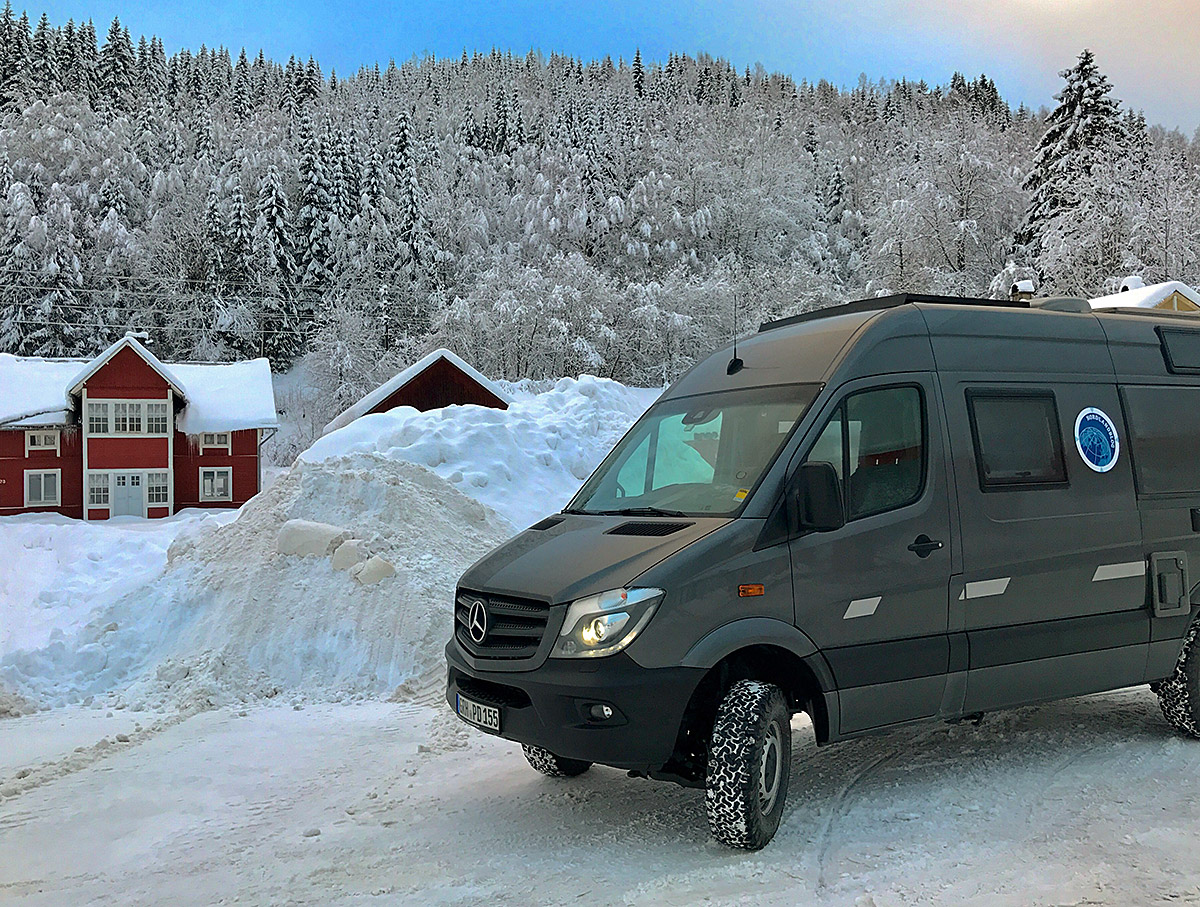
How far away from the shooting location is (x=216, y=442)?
4062 cm

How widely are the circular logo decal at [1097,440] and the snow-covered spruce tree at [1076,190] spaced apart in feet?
109

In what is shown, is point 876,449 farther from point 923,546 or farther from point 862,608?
point 862,608

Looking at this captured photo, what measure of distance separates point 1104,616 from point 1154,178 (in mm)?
39571

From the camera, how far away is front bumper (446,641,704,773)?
4.62 meters

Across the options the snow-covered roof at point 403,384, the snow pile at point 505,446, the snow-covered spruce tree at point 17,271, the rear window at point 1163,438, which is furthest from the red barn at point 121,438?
the rear window at point 1163,438

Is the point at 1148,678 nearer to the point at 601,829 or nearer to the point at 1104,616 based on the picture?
the point at 1104,616

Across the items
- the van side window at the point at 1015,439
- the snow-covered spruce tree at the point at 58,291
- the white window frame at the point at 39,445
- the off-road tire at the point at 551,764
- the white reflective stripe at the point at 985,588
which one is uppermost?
the snow-covered spruce tree at the point at 58,291

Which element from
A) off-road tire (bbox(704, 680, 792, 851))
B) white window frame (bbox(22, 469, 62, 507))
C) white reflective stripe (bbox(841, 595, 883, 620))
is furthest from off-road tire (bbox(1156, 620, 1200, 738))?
white window frame (bbox(22, 469, 62, 507))

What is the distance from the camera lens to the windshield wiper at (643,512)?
5430 mm

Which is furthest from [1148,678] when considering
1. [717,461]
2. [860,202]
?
[860,202]

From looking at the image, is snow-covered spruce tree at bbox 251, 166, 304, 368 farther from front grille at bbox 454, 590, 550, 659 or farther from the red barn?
front grille at bbox 454, 590, 550, 659

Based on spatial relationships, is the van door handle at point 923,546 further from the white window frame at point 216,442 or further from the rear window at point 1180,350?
the white window frame at point 216,442

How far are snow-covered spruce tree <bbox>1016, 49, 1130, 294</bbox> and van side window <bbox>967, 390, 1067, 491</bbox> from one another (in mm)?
33839

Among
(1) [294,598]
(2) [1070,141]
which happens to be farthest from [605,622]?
(2) [1070,141]
